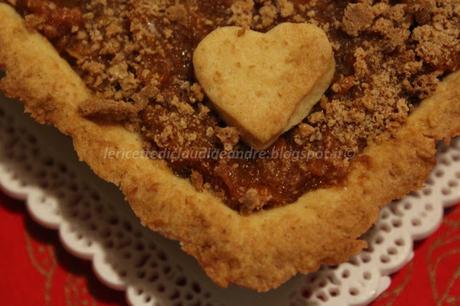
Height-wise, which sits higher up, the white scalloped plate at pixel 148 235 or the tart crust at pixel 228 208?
the tart crust at pixel 228 208

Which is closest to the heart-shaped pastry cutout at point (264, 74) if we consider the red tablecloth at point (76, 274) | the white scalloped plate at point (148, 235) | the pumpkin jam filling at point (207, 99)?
the pumpkin jam filling at point (207, 99)

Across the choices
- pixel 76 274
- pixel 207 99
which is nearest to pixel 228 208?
pixel 207 99

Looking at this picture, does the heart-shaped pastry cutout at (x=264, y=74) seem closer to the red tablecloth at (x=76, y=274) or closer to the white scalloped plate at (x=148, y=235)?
the white scalloped plate at (x=148, y=235)

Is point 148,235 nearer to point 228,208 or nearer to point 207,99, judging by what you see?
point 228,208

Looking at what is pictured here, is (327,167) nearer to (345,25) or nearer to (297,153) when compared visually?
(297,153)

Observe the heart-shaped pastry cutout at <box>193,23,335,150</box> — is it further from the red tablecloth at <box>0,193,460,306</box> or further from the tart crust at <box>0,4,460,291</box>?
the red tablecloth at <box>0,193,460,306</box>

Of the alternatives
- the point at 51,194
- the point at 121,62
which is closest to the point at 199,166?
the point at 121,62
